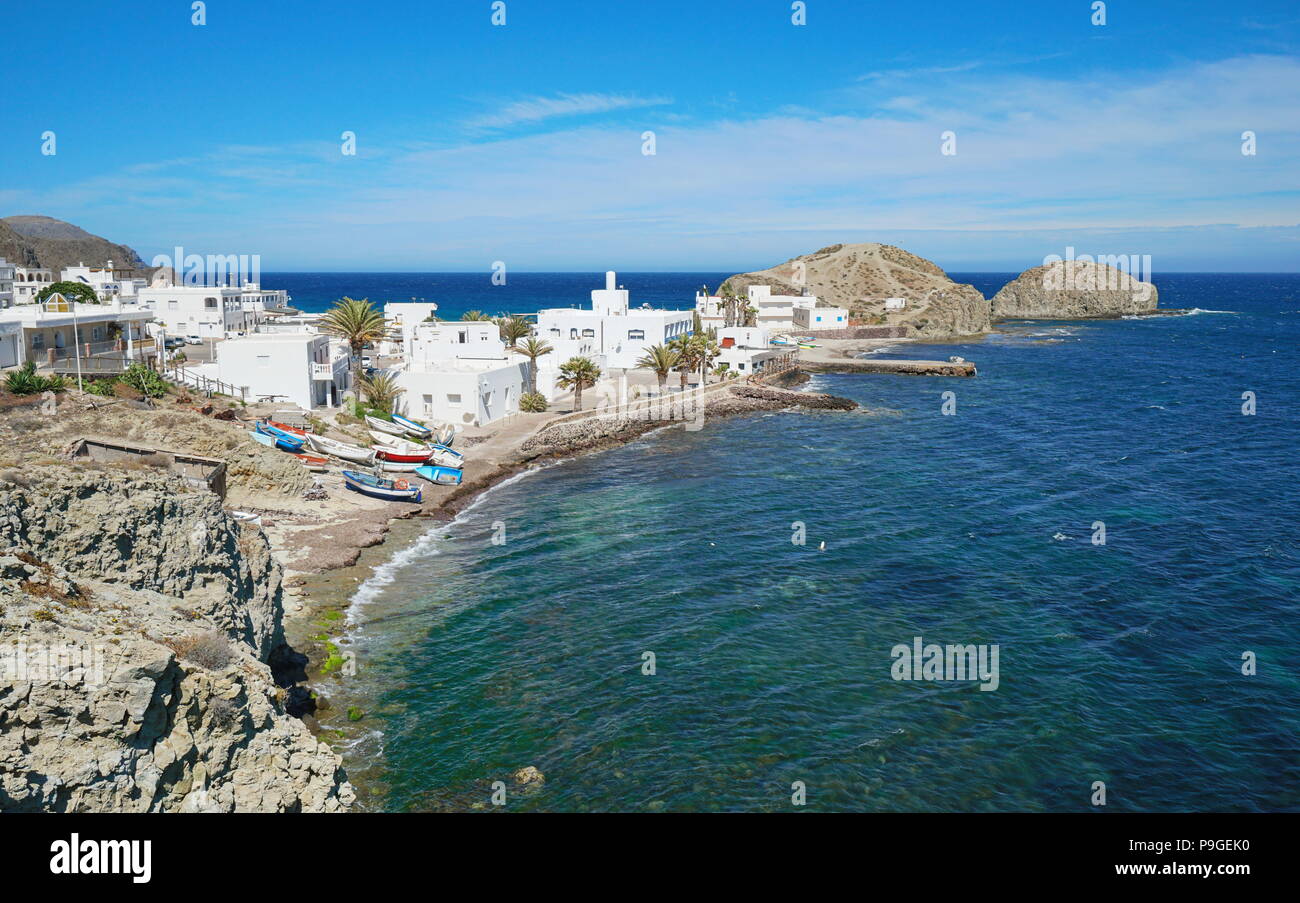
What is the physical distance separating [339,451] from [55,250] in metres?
152

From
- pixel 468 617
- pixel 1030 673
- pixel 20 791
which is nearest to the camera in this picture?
pixel 20 791

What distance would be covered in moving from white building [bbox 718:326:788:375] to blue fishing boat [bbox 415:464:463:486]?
160 feet

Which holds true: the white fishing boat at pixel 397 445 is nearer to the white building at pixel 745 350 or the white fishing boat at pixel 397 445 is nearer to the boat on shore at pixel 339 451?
the boat on shore at pixel 339 451

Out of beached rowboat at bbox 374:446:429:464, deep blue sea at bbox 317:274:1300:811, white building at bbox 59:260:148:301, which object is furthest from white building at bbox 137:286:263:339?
deep blue sea at bbox 317:274:1300:811

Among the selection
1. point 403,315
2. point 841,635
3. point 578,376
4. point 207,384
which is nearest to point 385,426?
point 207,384

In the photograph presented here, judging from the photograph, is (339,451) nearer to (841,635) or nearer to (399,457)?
(399,457)

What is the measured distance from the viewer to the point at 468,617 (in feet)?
102

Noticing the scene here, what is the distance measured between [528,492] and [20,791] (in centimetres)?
3706

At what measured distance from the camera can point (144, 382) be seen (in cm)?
4709

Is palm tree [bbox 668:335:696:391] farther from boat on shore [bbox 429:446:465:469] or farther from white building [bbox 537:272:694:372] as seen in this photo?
boat on shore [bbox 429:446:465:469]

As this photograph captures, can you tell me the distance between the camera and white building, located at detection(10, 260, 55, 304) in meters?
72.3
